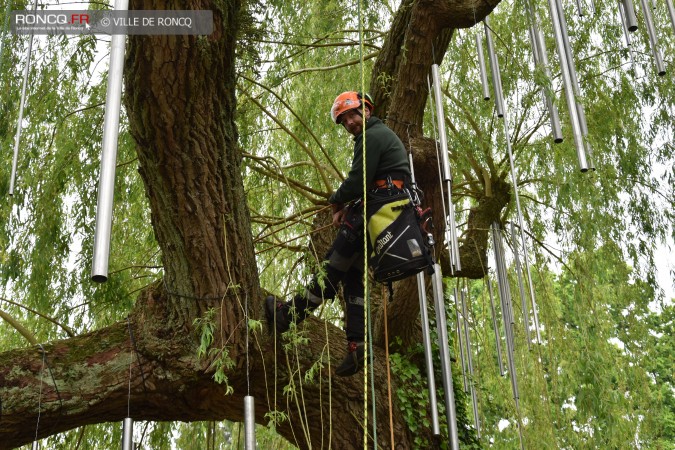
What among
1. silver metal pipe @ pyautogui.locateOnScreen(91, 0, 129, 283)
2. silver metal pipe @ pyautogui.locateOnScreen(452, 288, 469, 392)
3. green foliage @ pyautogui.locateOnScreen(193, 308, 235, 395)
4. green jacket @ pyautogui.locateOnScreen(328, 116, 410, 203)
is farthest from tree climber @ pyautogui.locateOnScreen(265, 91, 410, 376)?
silver metal pipe @ pyautogui.locateOnScreen(91, 0, 129, 283)

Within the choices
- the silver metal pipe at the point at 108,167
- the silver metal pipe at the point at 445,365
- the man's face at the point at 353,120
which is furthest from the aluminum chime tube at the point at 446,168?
the silver metal pipe at the point at 108,167

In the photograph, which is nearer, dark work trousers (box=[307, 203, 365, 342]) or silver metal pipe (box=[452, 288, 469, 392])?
dark work trousers (box=[307, 203, 365, 342])

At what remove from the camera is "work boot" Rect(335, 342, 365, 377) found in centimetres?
387

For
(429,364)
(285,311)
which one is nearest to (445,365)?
(429,364)

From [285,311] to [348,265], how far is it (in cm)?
38

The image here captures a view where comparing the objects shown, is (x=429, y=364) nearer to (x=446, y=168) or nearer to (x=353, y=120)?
(x=446, y=168)

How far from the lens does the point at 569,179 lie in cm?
539

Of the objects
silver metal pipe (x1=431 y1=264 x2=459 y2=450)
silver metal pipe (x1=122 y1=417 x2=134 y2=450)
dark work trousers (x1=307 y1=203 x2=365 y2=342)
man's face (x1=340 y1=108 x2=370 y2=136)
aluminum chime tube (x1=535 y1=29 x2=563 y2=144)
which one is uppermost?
aluminum chime tube (x1=535 y1=29 x2=563 y2=144)

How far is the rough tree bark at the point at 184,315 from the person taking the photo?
10.9 ft

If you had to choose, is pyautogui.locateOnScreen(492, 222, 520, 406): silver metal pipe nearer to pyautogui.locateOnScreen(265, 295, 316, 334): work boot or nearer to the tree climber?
the tree climber

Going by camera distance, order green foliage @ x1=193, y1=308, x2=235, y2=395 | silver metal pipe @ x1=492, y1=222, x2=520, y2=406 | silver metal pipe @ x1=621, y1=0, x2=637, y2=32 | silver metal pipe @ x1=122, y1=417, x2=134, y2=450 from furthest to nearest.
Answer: silver metal pipe @ x1=492, y1=222, x2=520, y2=406 → silver metal pipe @ x1=621, y1=0, x2=637, y2=32 → green foliage @ x1=193, y1=308, x2=235, y2=395 → silver metal pipe @ x1=122, y1=417, x2=134, y2=450

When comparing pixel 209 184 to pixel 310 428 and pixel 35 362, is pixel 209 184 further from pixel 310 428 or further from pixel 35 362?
pixel 310 428

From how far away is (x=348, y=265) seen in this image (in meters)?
3.90

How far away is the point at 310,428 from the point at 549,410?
2.11m
